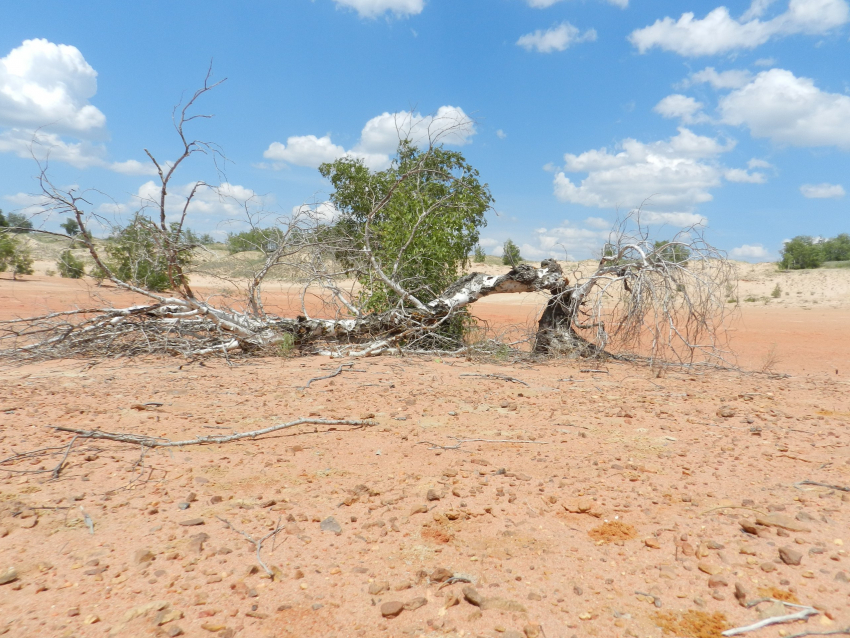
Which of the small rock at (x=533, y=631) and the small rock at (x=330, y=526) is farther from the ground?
the small rock at (x=330, y=526)

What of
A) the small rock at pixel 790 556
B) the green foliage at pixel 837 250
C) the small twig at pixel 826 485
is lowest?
the small rock at pixel 790 556

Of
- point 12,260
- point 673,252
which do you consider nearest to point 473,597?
point 673,252

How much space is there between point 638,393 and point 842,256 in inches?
1367

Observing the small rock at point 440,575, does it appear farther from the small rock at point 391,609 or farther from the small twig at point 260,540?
the small twig at point 260,540

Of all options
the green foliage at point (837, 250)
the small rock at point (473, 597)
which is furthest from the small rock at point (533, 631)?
the green foliage at point (837, 250)

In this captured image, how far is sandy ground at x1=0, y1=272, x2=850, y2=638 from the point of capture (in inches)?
83.4

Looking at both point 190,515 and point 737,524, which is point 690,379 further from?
point 190,515

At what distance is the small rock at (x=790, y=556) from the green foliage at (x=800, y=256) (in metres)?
30.9

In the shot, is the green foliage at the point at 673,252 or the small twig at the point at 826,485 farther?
the green foliage at the point at 673,252

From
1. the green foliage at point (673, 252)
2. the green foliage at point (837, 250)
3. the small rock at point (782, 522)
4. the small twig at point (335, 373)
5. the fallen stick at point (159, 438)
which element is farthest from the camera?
the green foliage at point (837, 250)

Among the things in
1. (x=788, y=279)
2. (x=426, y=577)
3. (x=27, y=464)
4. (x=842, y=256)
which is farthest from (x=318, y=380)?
(x=842, y=256)

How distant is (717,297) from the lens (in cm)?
658

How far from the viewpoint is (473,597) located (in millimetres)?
2172

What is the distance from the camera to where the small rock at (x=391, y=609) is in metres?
2.10
